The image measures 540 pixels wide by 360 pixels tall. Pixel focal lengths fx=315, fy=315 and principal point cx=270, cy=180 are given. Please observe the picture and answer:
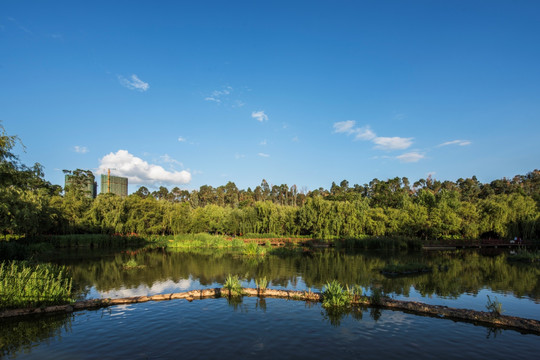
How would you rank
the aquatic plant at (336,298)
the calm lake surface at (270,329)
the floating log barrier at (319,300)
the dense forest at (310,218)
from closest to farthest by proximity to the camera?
1. the calm lake surface at (270,329)
2. the floating log barrier at (319,300)
3. the aquatic plant at (336,298)
4. the dense forest at (310,218)

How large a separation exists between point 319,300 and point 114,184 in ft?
436

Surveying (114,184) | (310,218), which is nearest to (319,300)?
(310,218)

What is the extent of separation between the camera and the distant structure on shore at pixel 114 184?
117m

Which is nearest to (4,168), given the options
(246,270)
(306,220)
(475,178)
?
(246,270)

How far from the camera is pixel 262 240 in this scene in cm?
5231

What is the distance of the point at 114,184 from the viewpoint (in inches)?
5167

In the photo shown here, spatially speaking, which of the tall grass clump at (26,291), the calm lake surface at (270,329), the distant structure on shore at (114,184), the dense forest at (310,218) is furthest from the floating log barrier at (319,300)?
the distant structure on shore at (114,184)

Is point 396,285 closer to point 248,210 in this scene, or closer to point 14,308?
point 14,308

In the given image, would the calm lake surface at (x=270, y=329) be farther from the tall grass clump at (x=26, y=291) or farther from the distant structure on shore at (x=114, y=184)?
the distant structure on shore at (x=114, y=184)

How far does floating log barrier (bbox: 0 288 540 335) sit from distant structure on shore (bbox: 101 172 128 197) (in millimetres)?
109261

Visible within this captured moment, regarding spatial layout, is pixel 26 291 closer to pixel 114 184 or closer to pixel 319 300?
pixel 319 300

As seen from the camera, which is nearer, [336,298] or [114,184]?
[336,298]

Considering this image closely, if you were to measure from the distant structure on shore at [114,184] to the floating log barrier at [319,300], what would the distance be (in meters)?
109

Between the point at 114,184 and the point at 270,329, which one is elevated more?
the point at 114,184
